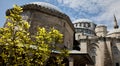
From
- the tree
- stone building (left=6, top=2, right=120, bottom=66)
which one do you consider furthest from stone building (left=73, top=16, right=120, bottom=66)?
the tree

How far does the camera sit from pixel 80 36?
28.3 metres

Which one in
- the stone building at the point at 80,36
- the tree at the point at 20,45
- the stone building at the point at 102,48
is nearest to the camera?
the tree at the point at 20,45

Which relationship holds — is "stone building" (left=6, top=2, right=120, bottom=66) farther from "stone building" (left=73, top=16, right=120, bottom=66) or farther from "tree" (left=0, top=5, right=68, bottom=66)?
"tree" (left=0, top=5, right=68, bottom=66)

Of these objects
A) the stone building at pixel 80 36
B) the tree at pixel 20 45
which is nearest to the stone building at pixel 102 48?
the stone building at pixel 80 36

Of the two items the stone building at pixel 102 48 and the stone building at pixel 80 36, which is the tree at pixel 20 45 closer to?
the stone building at pixel 80 36

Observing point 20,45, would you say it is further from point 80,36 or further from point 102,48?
point 80,36

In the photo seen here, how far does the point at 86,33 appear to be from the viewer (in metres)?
31.0

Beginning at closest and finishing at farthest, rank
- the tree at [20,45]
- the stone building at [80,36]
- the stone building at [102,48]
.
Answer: the tree at [20,45] < the stone building at [80,36] < the stone building at [102,48]

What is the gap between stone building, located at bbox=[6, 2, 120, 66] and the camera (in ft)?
45.0

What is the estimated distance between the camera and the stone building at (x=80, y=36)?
13.7m

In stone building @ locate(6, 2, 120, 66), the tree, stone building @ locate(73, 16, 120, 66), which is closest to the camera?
the tree

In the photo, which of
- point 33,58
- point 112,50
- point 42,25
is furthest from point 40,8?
point 112,50

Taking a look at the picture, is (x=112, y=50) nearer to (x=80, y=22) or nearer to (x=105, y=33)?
(x=105, y=33)

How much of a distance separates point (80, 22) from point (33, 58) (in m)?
27.4
